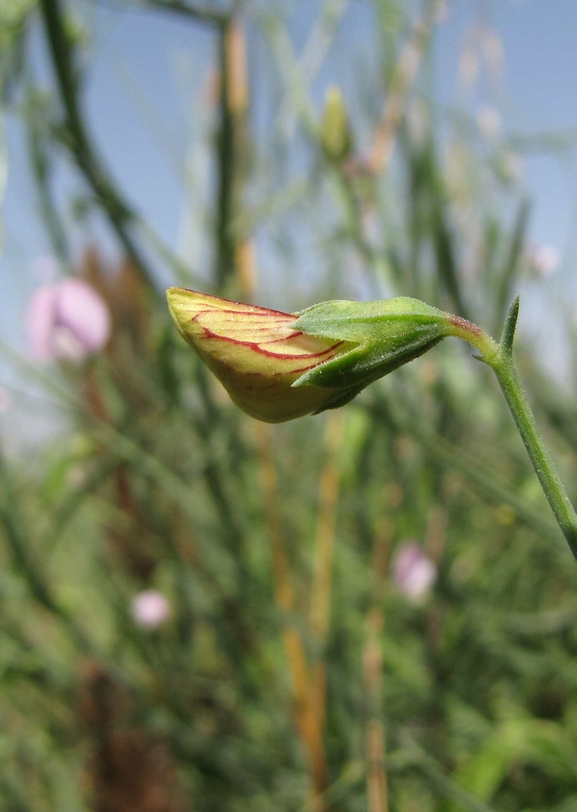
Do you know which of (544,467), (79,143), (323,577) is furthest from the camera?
(323,577)

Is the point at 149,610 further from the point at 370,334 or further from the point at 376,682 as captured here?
the point at 370,334

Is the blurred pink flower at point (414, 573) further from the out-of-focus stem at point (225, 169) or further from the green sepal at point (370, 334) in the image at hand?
the green sepal at point (370, 334)

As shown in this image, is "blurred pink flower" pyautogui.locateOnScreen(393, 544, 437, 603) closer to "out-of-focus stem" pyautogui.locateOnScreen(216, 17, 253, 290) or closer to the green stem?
"out-of-focus stem" pyautogui.locateOnScreen(216, 17, 253, 290)

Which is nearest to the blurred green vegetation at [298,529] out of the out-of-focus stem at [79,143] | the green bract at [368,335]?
the out-of-focus stem at [79,143]

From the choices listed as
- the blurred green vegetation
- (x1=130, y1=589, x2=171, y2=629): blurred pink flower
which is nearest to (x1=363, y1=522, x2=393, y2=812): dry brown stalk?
the blurred green vegetation

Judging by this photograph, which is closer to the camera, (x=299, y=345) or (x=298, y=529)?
(x=299, y=345)

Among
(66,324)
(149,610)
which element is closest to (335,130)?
(66,324)
